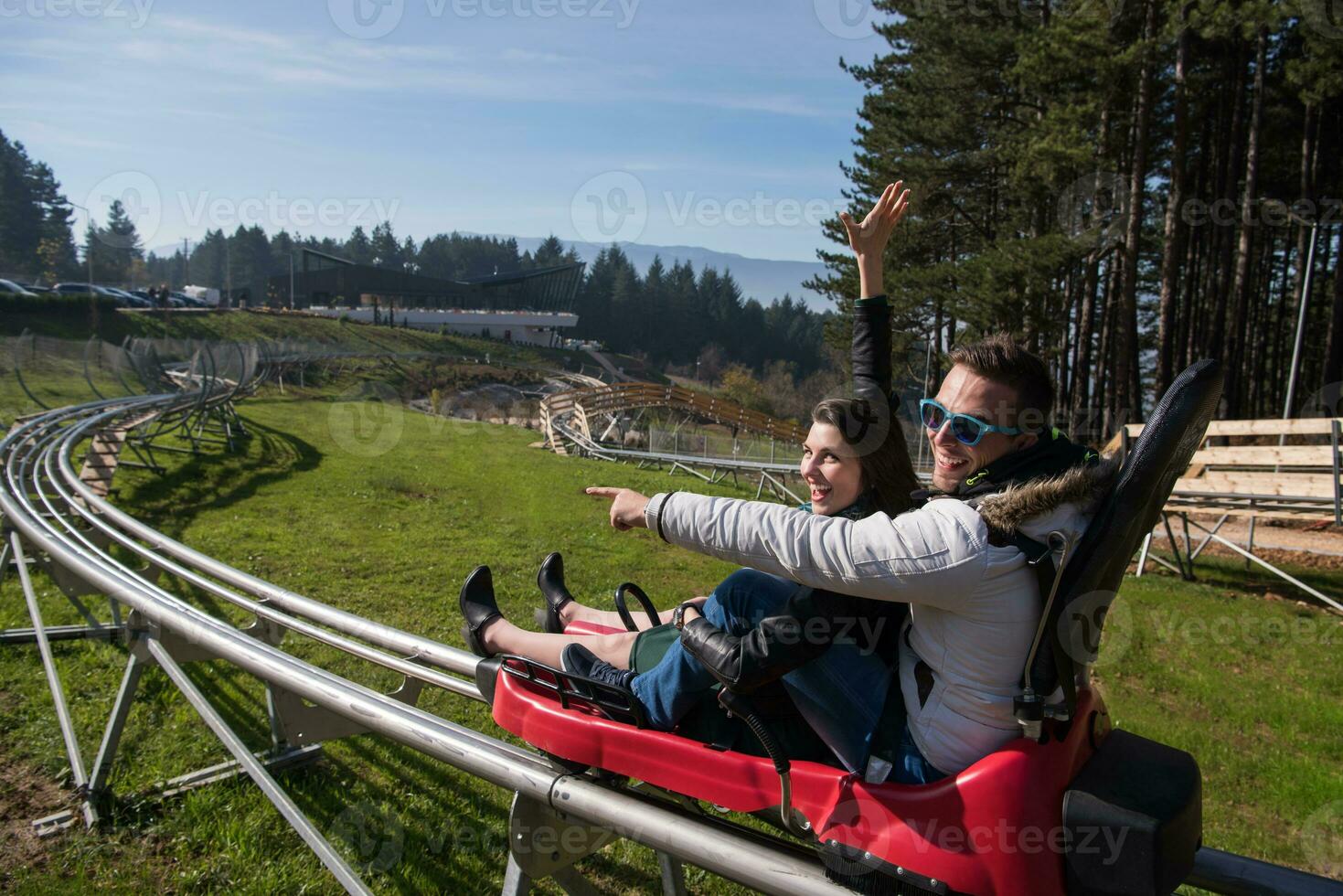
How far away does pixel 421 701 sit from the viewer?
17.7 feet

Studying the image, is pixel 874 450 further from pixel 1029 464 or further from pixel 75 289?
pixel 75 289

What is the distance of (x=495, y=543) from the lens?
10188mm

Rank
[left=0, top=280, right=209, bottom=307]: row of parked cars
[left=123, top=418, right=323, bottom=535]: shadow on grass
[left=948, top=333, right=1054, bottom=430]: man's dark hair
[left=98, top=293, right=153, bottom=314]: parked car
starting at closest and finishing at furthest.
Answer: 1. [left=948, top=333, right=1054, bottom=430]: man's dark hair
2. [left=123, top=418, right=323, bottom=535]: shadow on grass
3. [left=0, top=280, right=209, bottom=307]: row of parked cars
4. [left=98, top=293, right=153, bottom=314]: parked car

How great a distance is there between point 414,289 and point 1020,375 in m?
84.3

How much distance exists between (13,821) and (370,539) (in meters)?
5.89

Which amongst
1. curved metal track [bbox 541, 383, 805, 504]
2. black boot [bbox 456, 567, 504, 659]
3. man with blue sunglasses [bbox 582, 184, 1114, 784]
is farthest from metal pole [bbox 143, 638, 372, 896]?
curved metal track [bbox 541, 383, 805, 504]

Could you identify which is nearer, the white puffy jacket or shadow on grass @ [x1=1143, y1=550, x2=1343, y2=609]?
the white puffy jacket

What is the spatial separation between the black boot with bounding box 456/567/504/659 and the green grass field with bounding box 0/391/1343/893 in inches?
43.0

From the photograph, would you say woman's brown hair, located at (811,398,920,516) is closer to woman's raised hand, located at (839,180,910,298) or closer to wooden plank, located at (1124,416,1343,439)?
woman's raised hand, located at (839,180,910,298)

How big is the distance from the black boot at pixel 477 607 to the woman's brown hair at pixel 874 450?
5.57 ft

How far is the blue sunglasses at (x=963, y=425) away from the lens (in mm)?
2398

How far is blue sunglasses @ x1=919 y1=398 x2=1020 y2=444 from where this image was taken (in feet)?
7.87

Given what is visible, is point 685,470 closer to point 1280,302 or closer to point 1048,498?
point 1048,498

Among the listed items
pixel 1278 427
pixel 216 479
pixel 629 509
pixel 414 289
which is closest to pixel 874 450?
pixel 629 509
